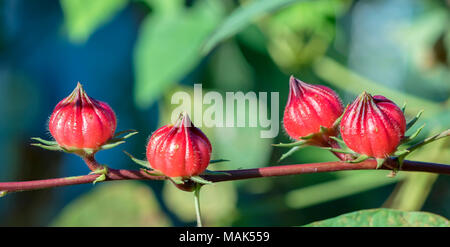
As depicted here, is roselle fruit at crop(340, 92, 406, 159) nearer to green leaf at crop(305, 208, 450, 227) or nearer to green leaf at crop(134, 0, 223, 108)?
green leaf at crop(305, 208, 450, 227)

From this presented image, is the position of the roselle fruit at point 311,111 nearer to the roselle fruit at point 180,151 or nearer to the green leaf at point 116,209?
the roselle fruit at point 180,151

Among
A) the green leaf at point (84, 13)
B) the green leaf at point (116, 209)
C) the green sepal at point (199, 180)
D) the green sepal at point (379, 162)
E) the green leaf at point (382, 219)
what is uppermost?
the green leaf at point (84, 13)

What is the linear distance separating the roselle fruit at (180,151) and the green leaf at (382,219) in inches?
9.9

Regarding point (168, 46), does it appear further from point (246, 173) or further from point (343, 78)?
point (246, 173)

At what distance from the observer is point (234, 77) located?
2.15 meters

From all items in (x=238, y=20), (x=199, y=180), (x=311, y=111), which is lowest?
(x=199, y=180)

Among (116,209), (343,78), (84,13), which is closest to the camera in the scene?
(84,13)

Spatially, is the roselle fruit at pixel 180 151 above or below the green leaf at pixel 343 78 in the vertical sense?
below

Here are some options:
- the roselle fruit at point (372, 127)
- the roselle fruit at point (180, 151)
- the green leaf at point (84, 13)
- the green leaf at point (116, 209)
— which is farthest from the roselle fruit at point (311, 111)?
Result: the green leaf at point (116, 209)

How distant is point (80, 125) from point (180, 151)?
0.55ft

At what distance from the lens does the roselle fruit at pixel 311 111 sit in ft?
2.99

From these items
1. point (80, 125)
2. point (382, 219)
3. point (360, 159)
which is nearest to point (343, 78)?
point (382, 219)

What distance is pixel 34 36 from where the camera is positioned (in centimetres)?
320

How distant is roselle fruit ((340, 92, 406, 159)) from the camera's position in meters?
0.82
